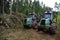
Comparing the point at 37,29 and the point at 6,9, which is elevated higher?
the point at 6,9

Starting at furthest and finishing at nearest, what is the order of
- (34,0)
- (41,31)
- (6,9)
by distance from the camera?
(34,0)
(6,9)
(41,31)

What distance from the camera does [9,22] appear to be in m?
15.7

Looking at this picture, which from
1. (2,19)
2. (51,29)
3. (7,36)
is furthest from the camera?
(2,19)

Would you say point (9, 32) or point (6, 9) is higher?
point (6, 9)

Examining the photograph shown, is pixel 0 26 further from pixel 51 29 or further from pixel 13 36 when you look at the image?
pixel 51 29

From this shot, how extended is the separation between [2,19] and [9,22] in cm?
59

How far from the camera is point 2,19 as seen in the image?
15.6 metres

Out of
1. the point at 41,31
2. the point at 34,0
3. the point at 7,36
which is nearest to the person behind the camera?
the point at 7,36

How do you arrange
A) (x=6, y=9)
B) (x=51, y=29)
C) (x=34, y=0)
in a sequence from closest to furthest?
(x=51, y=29)
(x=6, y=9)
(x=34, y=0)

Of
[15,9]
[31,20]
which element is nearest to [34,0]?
[15,9]

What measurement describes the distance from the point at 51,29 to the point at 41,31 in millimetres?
1149

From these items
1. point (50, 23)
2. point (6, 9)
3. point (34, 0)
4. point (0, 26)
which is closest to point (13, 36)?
point (0, 26)

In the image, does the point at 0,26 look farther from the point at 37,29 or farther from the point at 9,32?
the point at 37,29

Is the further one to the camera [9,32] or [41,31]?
[41,31]
